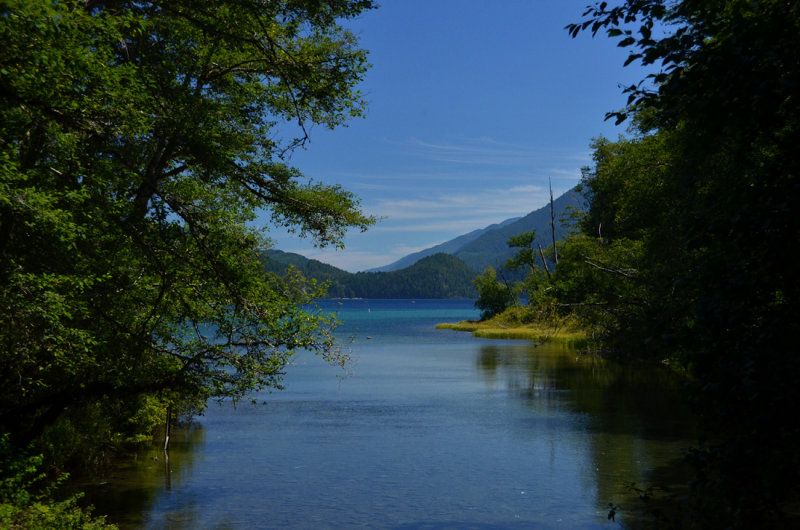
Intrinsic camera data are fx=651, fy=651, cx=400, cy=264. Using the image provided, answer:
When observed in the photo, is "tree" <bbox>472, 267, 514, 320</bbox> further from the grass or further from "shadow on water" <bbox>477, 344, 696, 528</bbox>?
"shadow on water" <bbox>477, 344, 696, 528</bbox>

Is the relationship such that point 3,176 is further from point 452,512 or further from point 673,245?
point 673,245

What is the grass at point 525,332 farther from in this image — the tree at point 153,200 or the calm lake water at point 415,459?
the tree at point 153,200

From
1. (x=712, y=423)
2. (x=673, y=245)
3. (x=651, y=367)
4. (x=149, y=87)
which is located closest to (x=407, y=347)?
(x=651, y=367)

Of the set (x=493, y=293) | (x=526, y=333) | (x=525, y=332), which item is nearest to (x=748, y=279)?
(x=526, y=333)

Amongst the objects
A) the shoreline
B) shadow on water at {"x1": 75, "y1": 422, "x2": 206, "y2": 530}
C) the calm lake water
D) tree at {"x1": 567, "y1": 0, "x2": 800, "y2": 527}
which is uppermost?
tree at {"x1": 567, "y1": 0, "x2": 800, "y2": 527}

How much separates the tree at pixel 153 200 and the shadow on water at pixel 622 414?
31.3ft

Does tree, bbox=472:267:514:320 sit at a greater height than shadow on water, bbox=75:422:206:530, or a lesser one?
greater

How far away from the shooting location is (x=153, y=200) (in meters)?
16.9

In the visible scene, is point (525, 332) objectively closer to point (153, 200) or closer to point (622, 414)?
point (622, 414)

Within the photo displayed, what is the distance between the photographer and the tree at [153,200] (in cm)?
1140

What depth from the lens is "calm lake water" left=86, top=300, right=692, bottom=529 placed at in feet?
58.2

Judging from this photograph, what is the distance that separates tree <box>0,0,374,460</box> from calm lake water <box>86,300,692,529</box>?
3.76 meters

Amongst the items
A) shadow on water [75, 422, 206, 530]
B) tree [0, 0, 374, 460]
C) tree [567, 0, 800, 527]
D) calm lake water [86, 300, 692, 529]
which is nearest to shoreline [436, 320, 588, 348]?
calm lake water [86, 300, 692, 529]

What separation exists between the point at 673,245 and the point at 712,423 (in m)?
19.7
